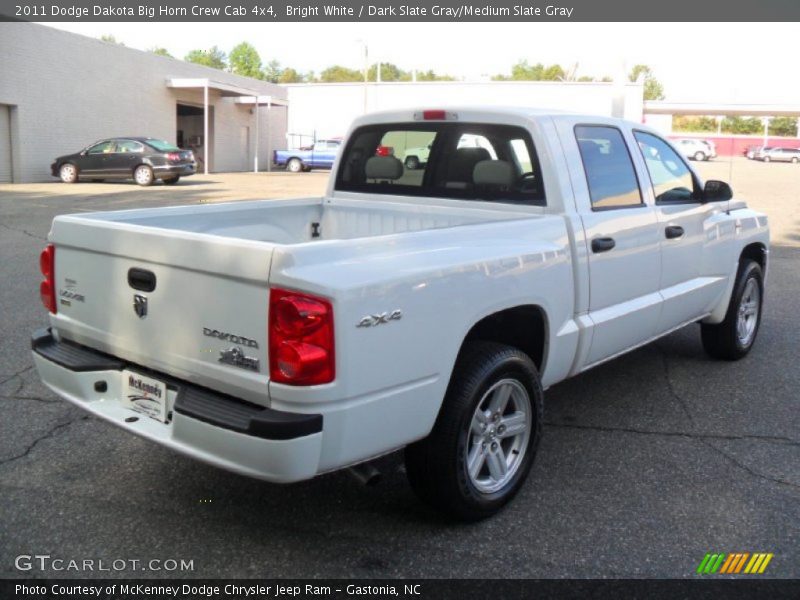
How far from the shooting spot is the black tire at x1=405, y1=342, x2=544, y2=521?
333 cm

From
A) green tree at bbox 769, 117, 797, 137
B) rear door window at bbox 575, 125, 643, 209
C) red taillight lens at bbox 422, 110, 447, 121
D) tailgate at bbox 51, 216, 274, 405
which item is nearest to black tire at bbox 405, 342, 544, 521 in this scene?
tailgate at bbox 51, 216, 274, 405

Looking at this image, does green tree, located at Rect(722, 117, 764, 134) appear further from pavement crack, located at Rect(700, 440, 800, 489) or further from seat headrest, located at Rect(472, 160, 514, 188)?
seat headrest, located at Rect(472, 160, 514, 188)

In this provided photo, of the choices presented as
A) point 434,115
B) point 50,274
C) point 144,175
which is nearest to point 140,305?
point 50,274

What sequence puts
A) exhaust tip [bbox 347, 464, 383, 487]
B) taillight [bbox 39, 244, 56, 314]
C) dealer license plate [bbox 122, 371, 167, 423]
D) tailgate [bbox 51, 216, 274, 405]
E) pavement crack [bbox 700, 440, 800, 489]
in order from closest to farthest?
1. tailgate [bbox 51, 216, 274, 405]
2. exhaust tip [bbox 347, 464, 383, 487]
3. dealer license plate [bbox 122, 371, 167, 423]
4. taillight [bbox 39, 244, 56, 314]
5. pavement crack [bbox 700, 440, 800, 489]

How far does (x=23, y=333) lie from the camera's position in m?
6.56

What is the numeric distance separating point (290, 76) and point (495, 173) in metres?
139

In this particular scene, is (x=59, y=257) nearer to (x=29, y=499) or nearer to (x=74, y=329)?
(x=74, y=329)

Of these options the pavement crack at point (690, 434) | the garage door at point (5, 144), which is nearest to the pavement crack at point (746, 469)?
the pavement crack at point (690, 434)

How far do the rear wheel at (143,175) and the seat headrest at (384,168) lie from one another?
21.9 m

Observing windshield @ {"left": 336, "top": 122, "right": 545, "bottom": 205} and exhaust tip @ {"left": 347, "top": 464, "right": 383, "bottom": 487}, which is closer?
exhaust tip @ {"left": 347, "top": 464, "right": 383, "bottom": 487}

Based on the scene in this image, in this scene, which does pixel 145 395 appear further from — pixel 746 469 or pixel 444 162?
pixel 746 469

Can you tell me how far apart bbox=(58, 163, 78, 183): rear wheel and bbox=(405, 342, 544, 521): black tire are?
25.7 metres

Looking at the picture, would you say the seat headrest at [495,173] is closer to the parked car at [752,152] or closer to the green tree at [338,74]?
the parked car at [752,152]
